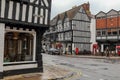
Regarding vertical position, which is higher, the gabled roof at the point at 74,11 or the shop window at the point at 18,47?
the gabled roof at the point at 74,11

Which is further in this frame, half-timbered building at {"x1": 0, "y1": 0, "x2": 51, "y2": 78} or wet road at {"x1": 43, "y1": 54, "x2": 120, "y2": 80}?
wet road at {"x1": 43, "y1": 54, "x2": 120, "y2": 80}

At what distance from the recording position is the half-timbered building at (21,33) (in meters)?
12.9

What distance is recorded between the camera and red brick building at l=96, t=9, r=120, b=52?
55.2 metres

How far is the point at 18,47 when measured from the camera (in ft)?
47.3

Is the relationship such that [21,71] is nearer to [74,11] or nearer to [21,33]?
[21,33]

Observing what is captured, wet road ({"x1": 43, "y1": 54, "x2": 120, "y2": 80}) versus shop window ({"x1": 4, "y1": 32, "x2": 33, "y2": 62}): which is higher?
shop window ({"x1": 4, "y1": 32, "x2": 33, "y2": 62})

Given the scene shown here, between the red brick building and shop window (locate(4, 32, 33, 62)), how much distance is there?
41512mm

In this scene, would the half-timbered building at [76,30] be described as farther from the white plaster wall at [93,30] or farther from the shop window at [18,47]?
the shop window at [18,47]

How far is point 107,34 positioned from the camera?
188ft

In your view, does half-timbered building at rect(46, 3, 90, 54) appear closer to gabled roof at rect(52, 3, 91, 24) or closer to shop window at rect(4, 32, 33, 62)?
gabled roof at rect(52, 3, 91, 24)

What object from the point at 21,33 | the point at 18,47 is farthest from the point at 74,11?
the point at 18,47

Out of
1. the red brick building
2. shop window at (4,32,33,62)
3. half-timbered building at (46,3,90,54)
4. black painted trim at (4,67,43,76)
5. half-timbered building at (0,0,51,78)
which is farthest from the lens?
half-timbered building at (46,3,90,54)

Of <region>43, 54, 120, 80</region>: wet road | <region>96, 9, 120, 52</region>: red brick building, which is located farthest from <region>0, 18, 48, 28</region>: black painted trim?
<region>96, 9, 120, 52</region>: red brick building

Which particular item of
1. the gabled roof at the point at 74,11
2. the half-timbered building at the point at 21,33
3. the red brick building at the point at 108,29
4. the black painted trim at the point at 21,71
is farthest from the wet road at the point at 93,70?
the gabled roof at the point at 74,11
